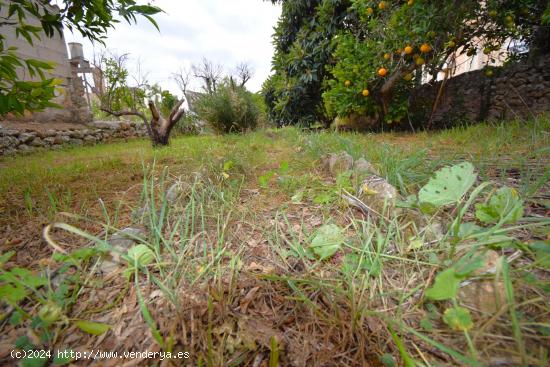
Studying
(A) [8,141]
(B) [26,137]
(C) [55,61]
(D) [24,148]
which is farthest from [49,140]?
(C) [55,61]

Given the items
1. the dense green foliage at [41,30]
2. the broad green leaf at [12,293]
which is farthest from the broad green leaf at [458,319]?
the dense green foliage at [41,30]

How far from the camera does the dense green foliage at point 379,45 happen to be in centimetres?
267

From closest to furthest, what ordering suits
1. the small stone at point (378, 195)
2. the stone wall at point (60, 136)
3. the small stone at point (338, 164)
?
the small stone at point (378, 195) → the small stone at point (338, 164) → the stone wall at point (60, 136)

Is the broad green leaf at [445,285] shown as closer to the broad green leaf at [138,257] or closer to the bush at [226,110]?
the broad green leaf at [138,257]

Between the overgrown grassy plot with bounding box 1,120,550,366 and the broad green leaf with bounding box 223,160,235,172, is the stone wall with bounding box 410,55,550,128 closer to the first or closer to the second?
the overgrown grassy plot with bounding box 1,120,550,366

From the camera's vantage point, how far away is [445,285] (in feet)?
1.57

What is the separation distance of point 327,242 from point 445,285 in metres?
0.31

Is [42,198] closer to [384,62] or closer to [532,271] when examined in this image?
[532,271]

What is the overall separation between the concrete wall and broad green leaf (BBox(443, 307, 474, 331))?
5.56 m

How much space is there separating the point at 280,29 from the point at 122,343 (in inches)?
247

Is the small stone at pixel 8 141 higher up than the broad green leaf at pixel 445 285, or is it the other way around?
the small stone at pixel 8 141

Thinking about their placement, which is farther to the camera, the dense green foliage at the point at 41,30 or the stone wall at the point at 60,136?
the stone wall at the point at 60,136

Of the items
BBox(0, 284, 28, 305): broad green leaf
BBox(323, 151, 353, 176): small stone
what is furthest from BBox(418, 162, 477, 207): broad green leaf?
BBox(0, 284, 28, 305): broad green leaf

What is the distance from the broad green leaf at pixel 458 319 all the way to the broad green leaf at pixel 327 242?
0.29 meters
